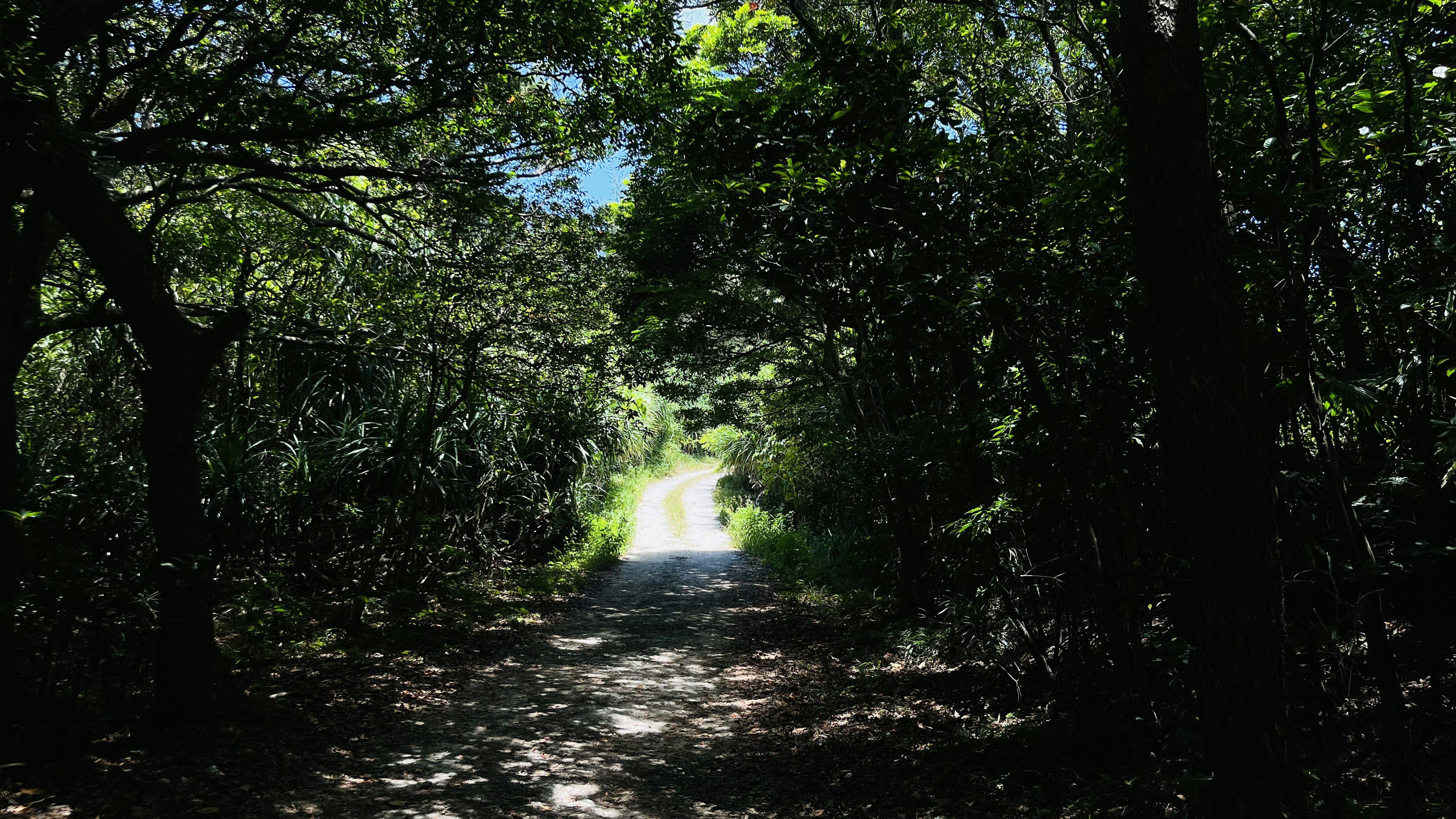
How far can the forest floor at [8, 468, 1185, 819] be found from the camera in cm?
399

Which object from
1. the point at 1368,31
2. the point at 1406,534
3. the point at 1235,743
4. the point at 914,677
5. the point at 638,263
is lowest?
the point at 914,677

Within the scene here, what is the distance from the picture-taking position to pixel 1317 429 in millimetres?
2809

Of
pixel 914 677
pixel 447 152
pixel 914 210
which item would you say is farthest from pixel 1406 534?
pixel 447 152

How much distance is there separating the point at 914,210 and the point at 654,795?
355 centimetres

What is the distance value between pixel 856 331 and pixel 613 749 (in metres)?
4.58

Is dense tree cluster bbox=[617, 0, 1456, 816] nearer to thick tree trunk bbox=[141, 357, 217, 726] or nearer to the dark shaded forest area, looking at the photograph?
the dark shaded forest area

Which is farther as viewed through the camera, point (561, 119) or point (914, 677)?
point (561, 119)

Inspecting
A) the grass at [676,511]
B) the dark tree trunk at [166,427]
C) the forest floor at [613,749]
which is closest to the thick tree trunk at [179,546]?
the dark tree trunk at [166,427]

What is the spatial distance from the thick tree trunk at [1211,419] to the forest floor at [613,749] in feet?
1.95

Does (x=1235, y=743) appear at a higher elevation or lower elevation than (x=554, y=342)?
lower

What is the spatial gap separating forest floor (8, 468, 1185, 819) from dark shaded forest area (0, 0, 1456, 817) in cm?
27

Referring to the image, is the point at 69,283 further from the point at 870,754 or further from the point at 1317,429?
the point at 1317,429

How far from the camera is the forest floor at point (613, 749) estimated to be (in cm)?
399

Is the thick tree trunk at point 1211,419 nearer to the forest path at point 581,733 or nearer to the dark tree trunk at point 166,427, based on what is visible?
the forest path at point 581,733
